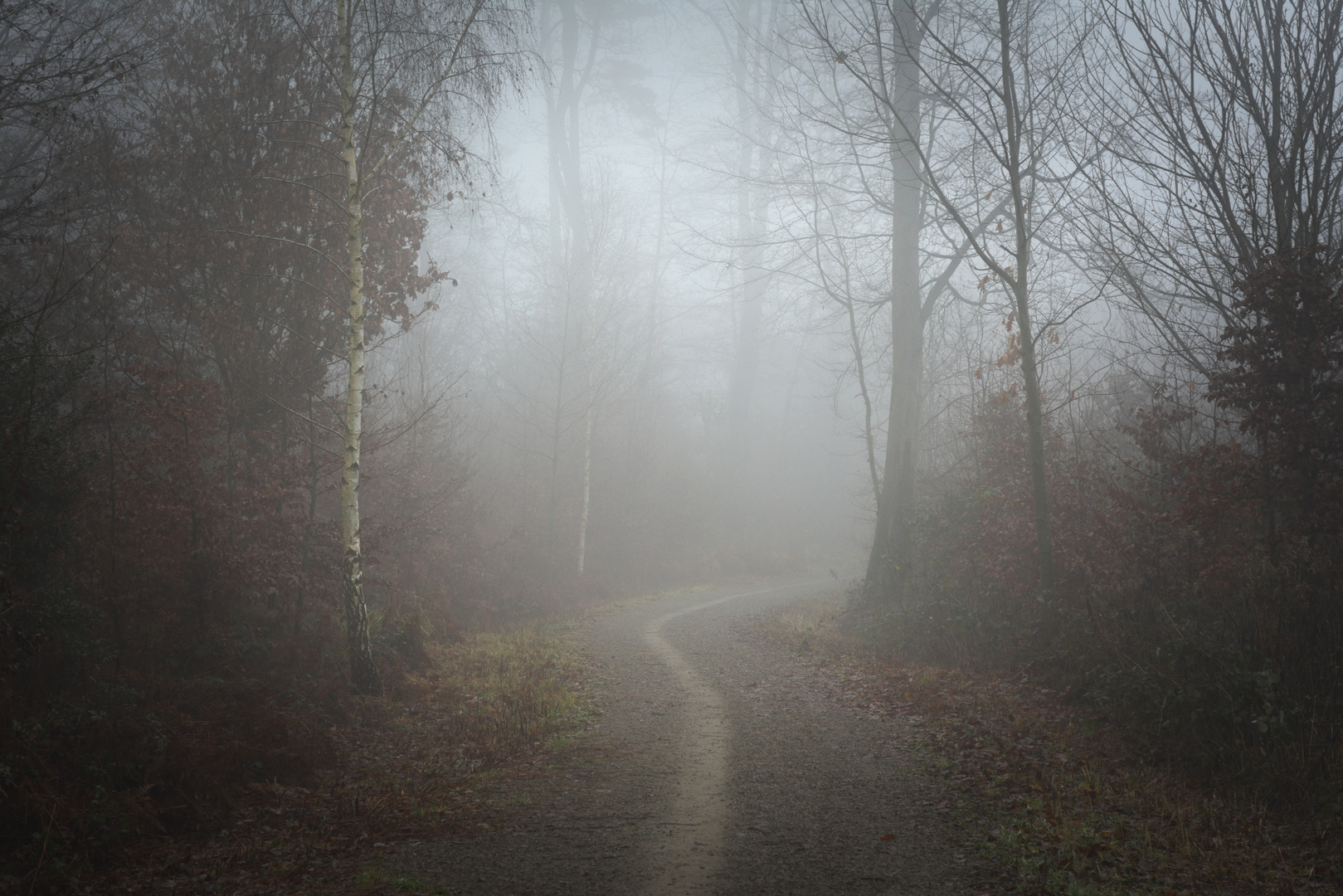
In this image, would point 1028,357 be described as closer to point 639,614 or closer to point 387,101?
point 387,101

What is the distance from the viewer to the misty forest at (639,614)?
5.48 m

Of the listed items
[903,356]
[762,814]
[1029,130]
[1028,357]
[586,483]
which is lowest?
[762,814]

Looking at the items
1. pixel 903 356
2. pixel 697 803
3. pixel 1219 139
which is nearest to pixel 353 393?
pixel 697 803

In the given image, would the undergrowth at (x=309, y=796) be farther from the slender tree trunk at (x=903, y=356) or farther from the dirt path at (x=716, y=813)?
the slender tree trunk at (x=903, y=356)

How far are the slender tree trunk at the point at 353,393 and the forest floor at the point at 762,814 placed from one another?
1.25 m

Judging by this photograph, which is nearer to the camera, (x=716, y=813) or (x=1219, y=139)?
(x=716, y=813)

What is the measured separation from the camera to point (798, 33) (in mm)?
16578

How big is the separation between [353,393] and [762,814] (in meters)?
6.54

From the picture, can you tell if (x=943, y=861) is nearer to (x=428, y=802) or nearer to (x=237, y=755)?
(x=428, y=802)

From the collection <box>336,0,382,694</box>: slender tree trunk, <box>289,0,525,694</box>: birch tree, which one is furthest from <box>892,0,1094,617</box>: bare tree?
<box>336,0,382,694</box>: slender tree trunk

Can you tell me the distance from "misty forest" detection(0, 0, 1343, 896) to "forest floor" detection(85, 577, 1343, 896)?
52 millimetres

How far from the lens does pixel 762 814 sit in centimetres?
591

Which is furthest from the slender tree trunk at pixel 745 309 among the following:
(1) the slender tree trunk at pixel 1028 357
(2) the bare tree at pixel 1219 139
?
(2) the bare tree at pixel 1219 139

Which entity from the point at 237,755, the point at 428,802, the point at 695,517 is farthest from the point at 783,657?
the point at 695,517
